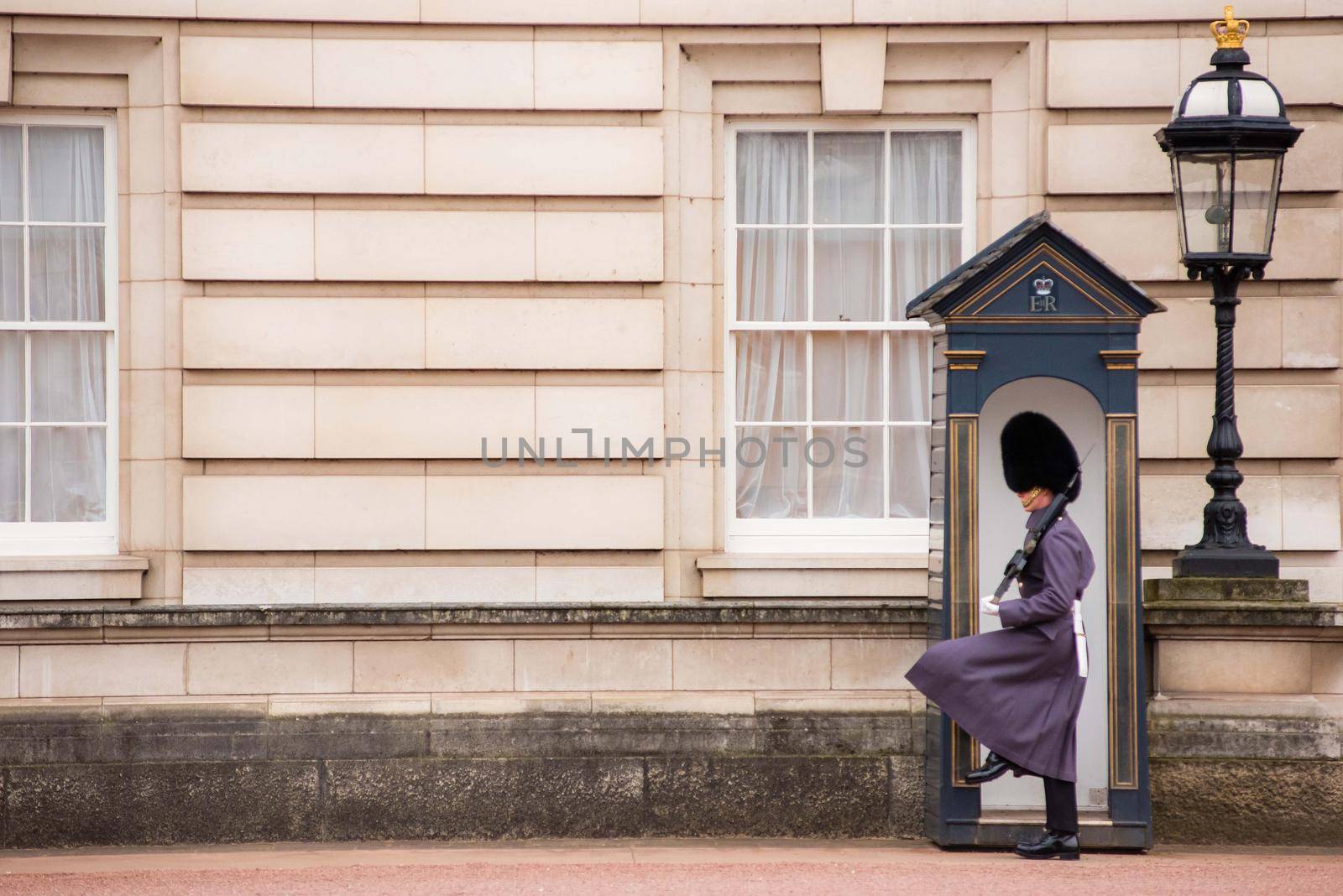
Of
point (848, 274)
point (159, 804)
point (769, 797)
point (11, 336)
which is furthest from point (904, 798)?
point (11, 336)

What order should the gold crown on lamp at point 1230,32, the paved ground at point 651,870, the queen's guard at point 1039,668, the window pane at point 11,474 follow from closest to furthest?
the paved ground at point 651,870
the queen's guard at point 1039,668
the gold crown on lamp at point 1230,32
the window pane at point 11,474

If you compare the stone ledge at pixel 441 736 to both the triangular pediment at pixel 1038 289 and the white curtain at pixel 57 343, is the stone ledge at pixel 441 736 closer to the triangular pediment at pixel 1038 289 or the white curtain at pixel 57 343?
the white curtain at pixel 57 343

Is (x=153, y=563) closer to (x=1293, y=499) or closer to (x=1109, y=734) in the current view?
(x=1109, y=734)

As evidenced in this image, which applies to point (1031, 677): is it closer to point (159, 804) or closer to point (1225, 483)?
point (1225, 483)

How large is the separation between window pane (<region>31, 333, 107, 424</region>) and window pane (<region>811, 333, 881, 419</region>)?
11.8 ft

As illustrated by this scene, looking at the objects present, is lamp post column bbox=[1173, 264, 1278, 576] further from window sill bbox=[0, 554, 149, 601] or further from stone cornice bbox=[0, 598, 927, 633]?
window sill bbox=[0, 554, 149, 601]

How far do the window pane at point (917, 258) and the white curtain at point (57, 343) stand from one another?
158 inches

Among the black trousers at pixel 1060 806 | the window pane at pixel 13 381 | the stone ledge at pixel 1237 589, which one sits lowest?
the black trousers at pixel 1060 806

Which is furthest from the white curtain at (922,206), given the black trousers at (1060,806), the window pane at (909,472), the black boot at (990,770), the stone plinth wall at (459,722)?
the black trousers at (1060,806)

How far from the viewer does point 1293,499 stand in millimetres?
8242

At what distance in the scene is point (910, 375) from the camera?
8.57 m

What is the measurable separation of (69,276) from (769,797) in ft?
14.2

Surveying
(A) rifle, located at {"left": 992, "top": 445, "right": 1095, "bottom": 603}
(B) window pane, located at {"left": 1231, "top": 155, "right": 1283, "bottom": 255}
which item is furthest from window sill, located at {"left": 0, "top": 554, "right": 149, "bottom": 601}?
(B) window pane, located at {"left": 1231, "top": 155, "right": 1283, "bottom": 255}

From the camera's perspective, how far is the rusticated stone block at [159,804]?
7.74 metres
